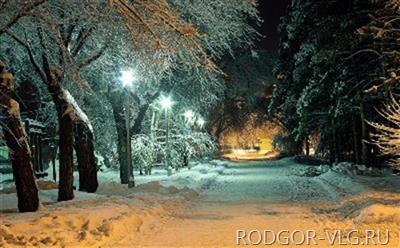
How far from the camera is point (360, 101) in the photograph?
27297 millimetres

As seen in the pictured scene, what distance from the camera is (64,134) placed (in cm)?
1623

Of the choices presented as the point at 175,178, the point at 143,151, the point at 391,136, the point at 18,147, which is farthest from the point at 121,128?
the point at 391,136

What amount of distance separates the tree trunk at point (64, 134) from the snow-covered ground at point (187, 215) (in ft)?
1.72

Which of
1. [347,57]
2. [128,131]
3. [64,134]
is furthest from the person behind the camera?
[347,57]

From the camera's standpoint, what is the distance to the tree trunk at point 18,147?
1276 centimetres

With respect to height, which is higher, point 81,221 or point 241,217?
point 81,221

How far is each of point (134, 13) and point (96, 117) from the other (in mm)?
19397

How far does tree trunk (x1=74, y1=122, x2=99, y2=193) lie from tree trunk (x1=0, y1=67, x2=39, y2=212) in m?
4.92

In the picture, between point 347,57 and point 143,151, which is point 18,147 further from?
point 143,151

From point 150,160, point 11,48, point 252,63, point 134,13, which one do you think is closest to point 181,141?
point 150,160

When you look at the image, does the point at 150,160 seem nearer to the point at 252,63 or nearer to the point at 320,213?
the point at 252,63

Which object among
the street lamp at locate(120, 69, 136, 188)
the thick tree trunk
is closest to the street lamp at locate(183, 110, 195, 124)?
the thick tree trunk

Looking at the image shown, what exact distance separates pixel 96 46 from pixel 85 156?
4.27 metres

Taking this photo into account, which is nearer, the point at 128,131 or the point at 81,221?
the point at 81,221
